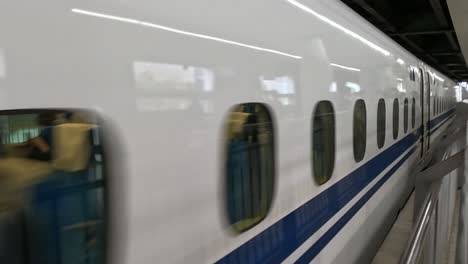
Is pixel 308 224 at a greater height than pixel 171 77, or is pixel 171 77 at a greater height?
pixel 171 77

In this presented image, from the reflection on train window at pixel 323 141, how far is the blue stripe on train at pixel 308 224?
0.12 meters

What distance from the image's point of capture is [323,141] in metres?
2.53

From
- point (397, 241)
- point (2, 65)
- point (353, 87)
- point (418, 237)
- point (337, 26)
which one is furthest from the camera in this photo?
point (397, 241)

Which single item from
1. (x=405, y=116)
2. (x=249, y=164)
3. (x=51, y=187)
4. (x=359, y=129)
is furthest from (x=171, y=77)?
(x=405, y=116)

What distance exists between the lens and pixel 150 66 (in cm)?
119

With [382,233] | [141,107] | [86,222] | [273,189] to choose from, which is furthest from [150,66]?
[382,233]

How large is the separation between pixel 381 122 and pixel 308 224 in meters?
2.03

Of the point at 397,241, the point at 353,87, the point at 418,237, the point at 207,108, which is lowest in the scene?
the point at 397,241

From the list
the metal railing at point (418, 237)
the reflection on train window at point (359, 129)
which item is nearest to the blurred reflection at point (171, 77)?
the metal railing at point (418, 237)

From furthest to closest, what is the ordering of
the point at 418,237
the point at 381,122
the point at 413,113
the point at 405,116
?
the point at 413,113 → the point at 405,116 → the point at 381,122 → the point at 418,237

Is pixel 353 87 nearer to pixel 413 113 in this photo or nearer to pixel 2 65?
pixel 2 65

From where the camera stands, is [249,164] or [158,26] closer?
[158,26]

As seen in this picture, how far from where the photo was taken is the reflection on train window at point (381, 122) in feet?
12.9

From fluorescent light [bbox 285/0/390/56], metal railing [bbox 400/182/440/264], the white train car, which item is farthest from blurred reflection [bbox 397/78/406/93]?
metal railing [bbox 400/182/440/264]
